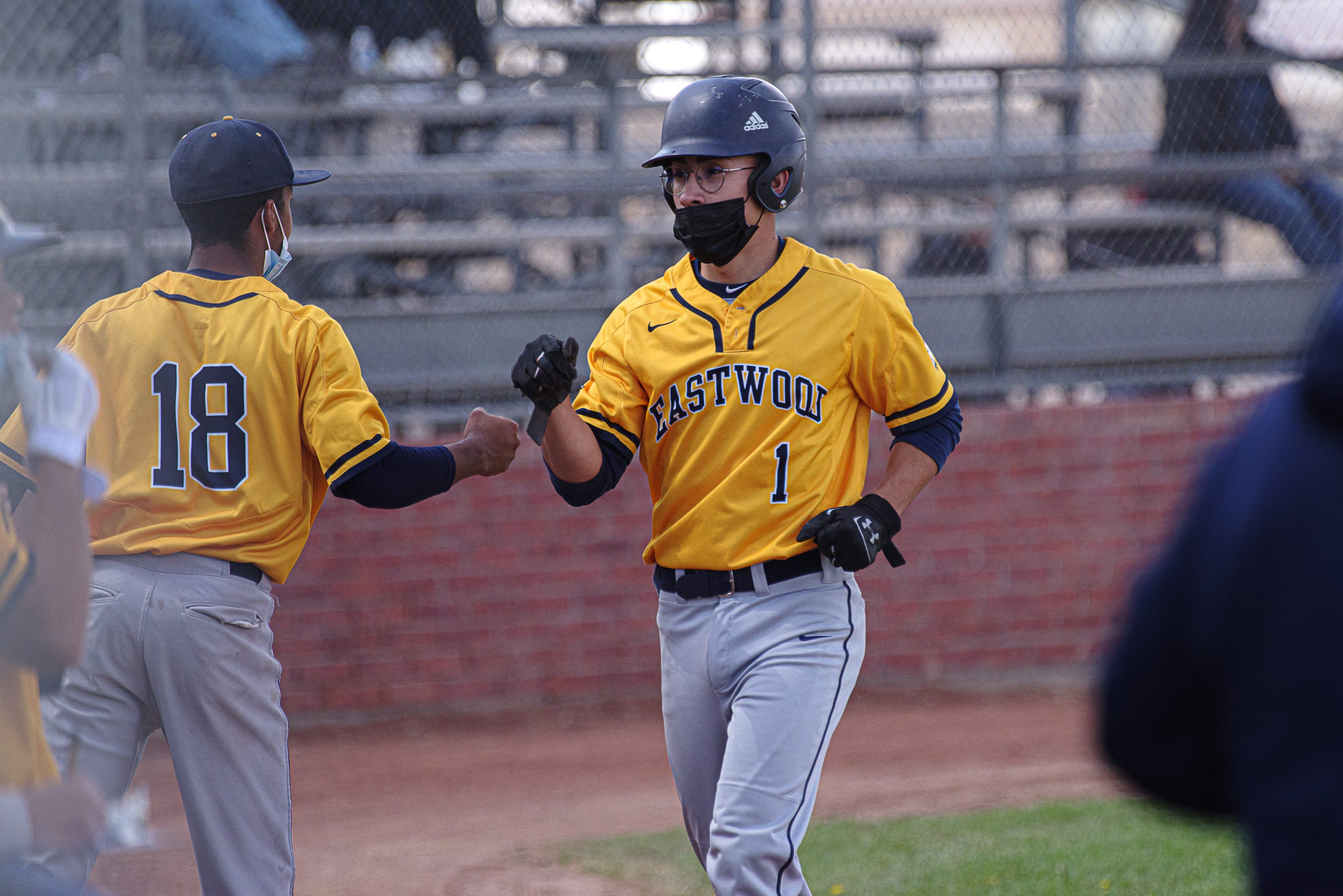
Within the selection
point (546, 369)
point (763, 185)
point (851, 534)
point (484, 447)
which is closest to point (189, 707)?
point (484, 447)

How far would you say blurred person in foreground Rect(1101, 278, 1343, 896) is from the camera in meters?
1.36

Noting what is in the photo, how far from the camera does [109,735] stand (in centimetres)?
317

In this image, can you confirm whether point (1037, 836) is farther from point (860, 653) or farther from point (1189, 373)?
point (1189, 373)

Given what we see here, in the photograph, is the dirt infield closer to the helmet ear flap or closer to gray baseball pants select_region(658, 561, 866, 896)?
gray baseball pants select_region(658, 561, 866, 896)

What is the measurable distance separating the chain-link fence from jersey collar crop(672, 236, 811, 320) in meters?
4.04

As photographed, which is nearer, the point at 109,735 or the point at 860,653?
the point at 109,735

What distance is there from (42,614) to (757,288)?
2116 mm

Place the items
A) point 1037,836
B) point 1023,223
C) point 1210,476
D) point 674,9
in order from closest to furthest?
point 1210,476 → point 1037,836 → point 1023,223 → point 674,9

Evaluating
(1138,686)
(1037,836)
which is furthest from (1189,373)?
(1138,686)

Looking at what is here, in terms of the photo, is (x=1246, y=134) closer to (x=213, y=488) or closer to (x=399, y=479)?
(x=399, y=479)

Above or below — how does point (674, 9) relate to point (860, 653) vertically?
above

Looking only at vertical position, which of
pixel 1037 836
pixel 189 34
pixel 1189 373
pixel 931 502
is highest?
pixel 189 34

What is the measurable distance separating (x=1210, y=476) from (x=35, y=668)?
165cm

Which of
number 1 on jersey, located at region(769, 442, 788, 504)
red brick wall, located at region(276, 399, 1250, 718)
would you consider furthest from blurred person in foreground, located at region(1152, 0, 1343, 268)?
number 1 on jersey, located at region(769, 442, 788, 504)
